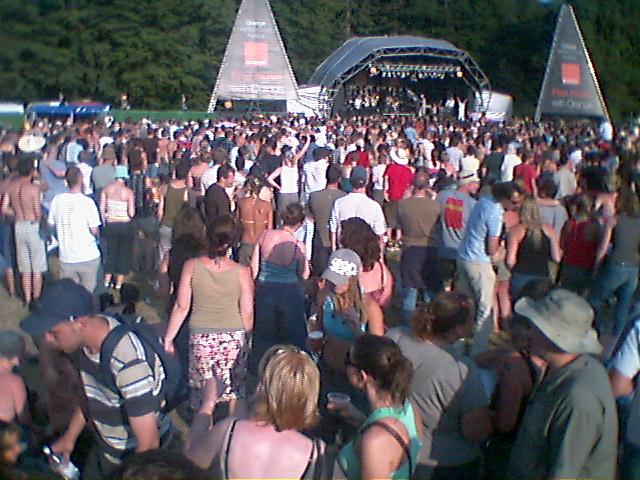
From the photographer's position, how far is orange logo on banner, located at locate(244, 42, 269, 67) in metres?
30.0

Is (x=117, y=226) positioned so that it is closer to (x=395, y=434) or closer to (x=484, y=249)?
(x=484, y=249)

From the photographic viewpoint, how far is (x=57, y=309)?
9.81ft

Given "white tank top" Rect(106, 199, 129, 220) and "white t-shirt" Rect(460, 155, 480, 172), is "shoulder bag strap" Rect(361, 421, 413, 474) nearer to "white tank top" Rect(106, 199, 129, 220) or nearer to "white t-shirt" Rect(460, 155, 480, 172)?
"white tank top" Rect(106, 199, 129, 220)

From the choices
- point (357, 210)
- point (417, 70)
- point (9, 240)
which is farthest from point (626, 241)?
point (417, 70)

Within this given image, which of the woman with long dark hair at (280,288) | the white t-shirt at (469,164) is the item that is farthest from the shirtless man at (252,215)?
the white t-shirt at (469,164)

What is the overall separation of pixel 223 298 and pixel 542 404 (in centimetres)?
212

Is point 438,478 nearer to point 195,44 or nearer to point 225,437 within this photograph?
point 225,437

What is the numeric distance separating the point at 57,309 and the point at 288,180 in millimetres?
5584

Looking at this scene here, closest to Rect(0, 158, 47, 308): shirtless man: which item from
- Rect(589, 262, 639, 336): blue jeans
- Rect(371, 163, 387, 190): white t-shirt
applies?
Rect(371, 163, 387, 190): white t-shirt

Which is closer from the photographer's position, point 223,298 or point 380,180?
point 223,298

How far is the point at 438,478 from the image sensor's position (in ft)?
9.57

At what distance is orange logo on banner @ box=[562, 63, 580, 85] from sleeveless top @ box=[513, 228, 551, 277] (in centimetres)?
2655

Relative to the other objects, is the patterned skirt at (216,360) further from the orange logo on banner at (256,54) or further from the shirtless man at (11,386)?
the orange logo on banner at (256,54)

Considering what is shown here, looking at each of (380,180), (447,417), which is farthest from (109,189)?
(447,417)
